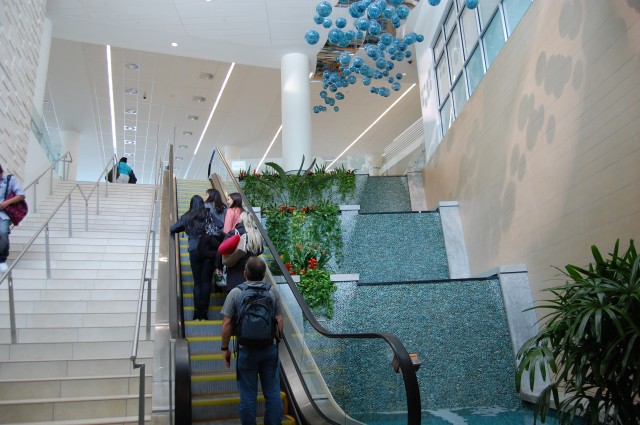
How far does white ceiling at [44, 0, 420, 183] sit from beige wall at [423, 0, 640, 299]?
5552mm

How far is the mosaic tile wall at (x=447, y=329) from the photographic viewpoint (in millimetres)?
5355

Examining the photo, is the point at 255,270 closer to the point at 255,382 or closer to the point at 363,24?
the point at 255,382

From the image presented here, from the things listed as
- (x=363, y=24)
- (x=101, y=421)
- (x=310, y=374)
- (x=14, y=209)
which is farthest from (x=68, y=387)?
(x=363, y=24)

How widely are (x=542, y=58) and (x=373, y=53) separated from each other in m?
2.94

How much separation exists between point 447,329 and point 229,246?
255cm

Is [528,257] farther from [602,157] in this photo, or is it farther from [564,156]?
[602,157]

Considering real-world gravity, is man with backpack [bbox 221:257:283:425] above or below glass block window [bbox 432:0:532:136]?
below

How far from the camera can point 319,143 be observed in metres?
21.4

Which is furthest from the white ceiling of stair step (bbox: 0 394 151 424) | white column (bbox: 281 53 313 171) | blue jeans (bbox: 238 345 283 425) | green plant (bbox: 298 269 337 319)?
blue jeans (bbox: 238 345 283 425)

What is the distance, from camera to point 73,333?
4.66 m

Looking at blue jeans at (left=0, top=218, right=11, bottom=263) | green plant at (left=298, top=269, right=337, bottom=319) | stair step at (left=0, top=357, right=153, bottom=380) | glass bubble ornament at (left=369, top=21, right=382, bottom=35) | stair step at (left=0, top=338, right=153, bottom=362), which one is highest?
glass bubble ornament at (left=369, top=21, right=382, bottom=35)

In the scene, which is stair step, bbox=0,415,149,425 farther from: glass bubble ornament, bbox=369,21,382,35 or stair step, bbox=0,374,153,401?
glass bubble ornament, bbox=369,21,382,35

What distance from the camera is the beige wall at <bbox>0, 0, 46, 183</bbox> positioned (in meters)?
7.21

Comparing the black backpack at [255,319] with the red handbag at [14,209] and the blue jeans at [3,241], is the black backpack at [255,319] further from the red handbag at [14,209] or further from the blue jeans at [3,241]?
the red handbag at [14,209]
